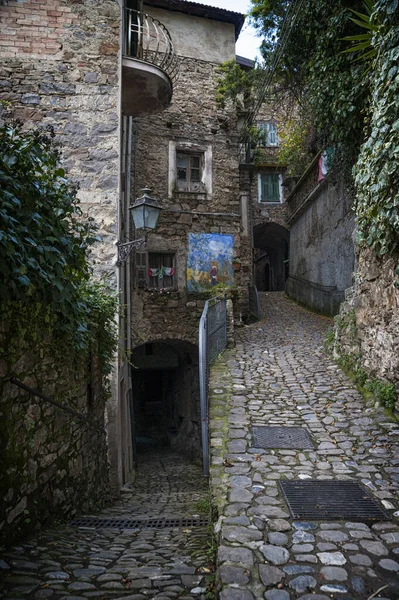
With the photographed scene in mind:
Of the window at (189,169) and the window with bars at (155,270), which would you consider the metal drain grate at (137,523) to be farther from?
the window at (189,169)

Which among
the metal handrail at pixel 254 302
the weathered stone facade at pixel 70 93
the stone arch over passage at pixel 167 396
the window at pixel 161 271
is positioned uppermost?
the weathered stone facade at pixel 70 93

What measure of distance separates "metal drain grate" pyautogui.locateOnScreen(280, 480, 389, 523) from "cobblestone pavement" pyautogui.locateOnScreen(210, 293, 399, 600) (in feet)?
0.26

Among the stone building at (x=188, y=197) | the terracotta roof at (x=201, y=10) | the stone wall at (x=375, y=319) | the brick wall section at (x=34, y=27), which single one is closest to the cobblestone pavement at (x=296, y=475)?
the stone wall at (x=375, y=319)

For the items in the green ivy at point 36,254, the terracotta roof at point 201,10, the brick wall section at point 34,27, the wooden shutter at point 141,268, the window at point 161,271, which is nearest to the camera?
the green ivy at point 36,254

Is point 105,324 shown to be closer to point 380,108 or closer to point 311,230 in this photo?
point 380,108

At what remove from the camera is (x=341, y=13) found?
7.11 metres

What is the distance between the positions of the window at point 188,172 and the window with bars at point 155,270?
6.73 feet

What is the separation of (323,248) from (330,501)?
35.0 feet

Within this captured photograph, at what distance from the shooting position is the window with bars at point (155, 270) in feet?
34.2

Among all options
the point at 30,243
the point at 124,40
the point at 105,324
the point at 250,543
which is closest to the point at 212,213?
the point at 124,40

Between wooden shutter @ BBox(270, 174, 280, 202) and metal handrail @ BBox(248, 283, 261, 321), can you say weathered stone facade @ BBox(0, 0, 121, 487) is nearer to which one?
metal handrail @ BBox(248, 283, 261, 321)

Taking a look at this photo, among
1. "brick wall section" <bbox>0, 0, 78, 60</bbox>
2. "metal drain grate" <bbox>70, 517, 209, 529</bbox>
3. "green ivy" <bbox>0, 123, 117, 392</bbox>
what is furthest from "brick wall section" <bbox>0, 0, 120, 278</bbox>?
"metal drain grate" <bbox>70, 517, 209, 529</bbox>

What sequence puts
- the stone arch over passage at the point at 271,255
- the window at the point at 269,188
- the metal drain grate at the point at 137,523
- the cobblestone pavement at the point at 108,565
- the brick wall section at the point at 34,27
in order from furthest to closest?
the stone arch over passage at the point at 271,255, the window at the point at 269,188, the brick wall section at the point at 34,27, the metal drain grate at the point at 137,523, the cobblestone pavement at the point at 108,565

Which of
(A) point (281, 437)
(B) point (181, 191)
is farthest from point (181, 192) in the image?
(A) point (281, 437)
